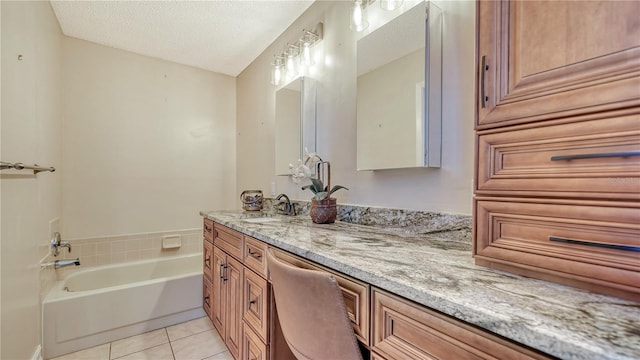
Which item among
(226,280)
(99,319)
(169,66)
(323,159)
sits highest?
(169,66)

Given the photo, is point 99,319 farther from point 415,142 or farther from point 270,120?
point 415,142

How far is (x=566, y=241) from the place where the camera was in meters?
0.60

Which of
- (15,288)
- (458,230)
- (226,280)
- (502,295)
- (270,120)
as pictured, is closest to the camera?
(502,295)

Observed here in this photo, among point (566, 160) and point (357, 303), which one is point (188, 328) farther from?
point (566, 160)

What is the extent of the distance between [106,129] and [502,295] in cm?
322

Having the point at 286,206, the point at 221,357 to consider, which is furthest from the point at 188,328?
the point at 286,206

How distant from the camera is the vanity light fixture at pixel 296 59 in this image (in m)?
2.04

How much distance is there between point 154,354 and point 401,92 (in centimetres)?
→ 227

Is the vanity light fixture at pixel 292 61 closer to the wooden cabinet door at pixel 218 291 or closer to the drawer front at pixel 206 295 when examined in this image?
the wooden cabinet door at pixel 218 291

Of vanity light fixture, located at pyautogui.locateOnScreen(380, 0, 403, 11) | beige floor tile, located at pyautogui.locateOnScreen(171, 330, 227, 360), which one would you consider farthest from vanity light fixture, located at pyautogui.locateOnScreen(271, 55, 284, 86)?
beige floor tile, located at pyautogui.locateOnScreen(171, 330, 227, 360)

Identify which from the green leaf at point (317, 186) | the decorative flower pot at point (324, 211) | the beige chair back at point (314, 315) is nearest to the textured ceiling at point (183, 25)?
the green leaf at point (317, 186)

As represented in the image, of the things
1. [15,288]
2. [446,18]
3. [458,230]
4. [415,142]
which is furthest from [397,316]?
[15,288]

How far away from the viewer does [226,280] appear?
1.75m

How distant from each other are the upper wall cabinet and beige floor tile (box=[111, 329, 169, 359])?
247 cm
